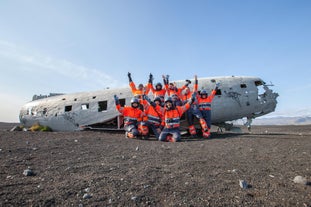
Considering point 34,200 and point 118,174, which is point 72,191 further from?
point 118,174

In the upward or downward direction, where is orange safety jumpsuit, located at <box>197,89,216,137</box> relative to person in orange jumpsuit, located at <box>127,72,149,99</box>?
downward

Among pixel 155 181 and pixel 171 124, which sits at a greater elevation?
pixel 171 124

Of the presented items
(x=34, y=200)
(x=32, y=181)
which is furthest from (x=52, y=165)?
(x=34, y=200)

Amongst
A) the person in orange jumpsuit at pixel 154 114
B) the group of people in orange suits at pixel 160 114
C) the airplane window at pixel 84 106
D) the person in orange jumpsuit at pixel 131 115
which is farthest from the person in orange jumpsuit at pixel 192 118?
the airplane window at pixel 84 106

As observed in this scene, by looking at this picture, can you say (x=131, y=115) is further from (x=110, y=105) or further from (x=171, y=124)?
(x=110, y=105)

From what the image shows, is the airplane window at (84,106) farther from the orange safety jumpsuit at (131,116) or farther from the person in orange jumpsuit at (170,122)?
the person in orange jumpsuit at (170,122)

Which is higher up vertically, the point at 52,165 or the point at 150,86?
the point at 150,86

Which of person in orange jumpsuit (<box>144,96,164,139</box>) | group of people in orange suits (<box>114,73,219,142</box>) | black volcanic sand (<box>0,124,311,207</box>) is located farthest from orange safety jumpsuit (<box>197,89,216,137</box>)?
black volcanic sand (<box>0,124,311,207</box>)

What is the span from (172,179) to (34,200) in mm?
2005

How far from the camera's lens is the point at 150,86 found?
483 inches

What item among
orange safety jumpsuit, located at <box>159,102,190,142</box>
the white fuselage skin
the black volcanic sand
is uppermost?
the white fuselage skin

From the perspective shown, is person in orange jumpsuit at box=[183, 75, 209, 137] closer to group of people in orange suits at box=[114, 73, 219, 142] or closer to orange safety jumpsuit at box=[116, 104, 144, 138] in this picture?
group of people in orange suits at box=[114, 73, 219, 142]

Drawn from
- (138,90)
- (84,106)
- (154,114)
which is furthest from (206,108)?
(84,106)

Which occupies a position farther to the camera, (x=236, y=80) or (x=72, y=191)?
(x=236, y=80)
